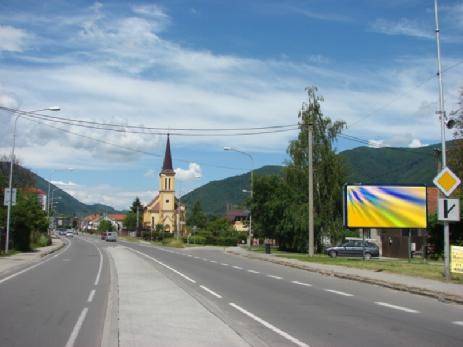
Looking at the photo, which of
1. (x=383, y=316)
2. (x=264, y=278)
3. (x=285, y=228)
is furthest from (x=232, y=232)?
(x=383, y=316)

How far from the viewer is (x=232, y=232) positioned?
319 feet

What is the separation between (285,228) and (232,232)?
42.8 m

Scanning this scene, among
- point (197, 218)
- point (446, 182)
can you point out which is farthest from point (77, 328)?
point (197, 218)

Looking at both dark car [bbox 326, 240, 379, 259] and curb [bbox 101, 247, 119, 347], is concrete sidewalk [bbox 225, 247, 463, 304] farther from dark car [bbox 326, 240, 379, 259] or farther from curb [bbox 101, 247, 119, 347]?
dark car [bbox 326, 240, 379, 259]

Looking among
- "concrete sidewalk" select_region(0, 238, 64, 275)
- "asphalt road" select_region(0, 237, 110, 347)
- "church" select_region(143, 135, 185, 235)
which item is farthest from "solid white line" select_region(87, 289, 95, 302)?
"church" select_region(143, 135, 185, 235)

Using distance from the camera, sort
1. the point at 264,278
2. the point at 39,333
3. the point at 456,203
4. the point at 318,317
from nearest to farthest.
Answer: the point at 39,333 < the point at 318,317 < the point at 456,203 < the point at 264,278

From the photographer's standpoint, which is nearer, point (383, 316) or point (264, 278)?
point (383, 316)

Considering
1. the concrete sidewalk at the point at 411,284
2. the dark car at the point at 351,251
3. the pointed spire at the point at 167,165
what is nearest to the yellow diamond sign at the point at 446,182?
the concrete sidewalk at the point at 411,284

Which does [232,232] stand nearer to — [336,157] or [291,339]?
[336,157]

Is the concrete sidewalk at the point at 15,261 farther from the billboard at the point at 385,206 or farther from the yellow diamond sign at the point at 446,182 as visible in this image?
the billboard at the point at 385,206

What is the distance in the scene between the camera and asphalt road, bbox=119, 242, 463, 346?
31.2 ft

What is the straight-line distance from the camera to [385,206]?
37531mm

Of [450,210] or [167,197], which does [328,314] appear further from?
[167,197]

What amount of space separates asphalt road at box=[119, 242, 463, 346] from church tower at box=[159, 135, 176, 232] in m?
118
